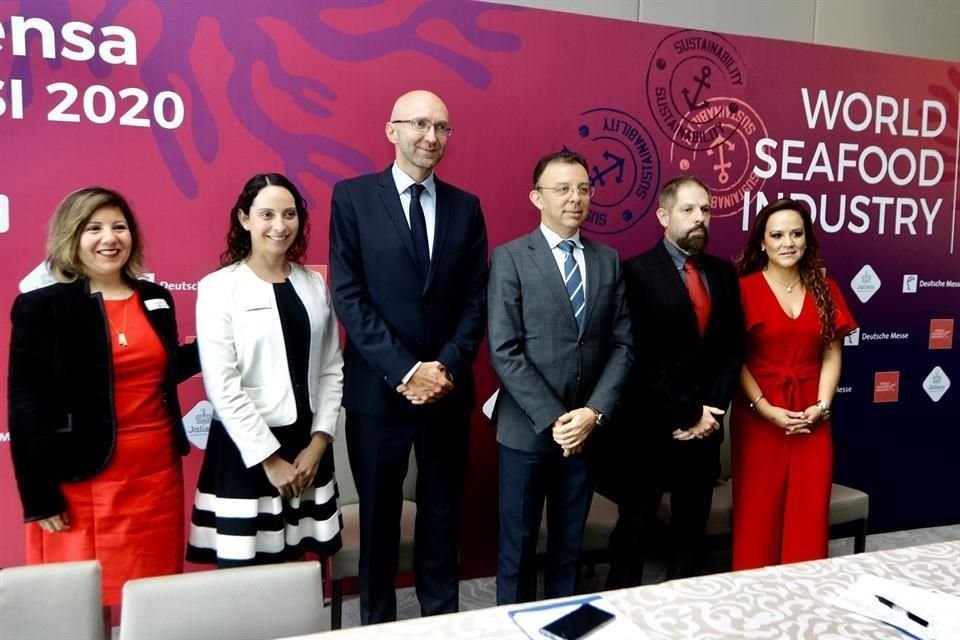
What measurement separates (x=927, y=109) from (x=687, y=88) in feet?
5.11

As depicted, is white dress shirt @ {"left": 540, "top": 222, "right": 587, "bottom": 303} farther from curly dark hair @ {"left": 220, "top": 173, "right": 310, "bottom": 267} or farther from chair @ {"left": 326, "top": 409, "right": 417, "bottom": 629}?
chair @ {"left": 326, "top": 409, "right": 417, "bottom": 629}

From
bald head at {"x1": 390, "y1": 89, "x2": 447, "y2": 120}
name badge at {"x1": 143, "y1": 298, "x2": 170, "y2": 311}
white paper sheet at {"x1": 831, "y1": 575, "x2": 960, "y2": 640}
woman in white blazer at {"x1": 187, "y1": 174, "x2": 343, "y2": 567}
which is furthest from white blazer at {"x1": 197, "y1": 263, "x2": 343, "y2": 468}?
white paper sheet at {"x1": 831, "y1": 575, "x2": 960, "y2": 640}

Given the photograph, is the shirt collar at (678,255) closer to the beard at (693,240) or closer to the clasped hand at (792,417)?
the beard at (693,240)

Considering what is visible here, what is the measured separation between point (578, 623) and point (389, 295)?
1.38 m

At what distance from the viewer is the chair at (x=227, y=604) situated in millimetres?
1338

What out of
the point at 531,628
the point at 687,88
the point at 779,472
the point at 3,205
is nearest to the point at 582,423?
the point at 779,472

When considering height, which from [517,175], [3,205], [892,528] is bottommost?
[892,528]

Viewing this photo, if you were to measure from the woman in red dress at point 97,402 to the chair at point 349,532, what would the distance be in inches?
21.8

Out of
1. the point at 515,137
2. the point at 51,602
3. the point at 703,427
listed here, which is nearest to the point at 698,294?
the point at 703,427

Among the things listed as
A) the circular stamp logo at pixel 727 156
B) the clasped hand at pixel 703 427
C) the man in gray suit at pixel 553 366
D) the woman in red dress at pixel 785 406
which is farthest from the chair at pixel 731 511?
the circular stamp logo at pixel 727 156

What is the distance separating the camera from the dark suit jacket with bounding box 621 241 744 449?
2.71m

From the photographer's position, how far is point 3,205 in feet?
8.60

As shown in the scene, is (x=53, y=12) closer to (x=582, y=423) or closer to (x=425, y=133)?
(x=425, y=133)

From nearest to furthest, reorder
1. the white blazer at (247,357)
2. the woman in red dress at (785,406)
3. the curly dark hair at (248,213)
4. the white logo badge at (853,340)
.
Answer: the white blazer at (247,357) → the curly dark hair at (248,213) → the woman in red dress at (785,406) → the white logo badge at (853,340)
